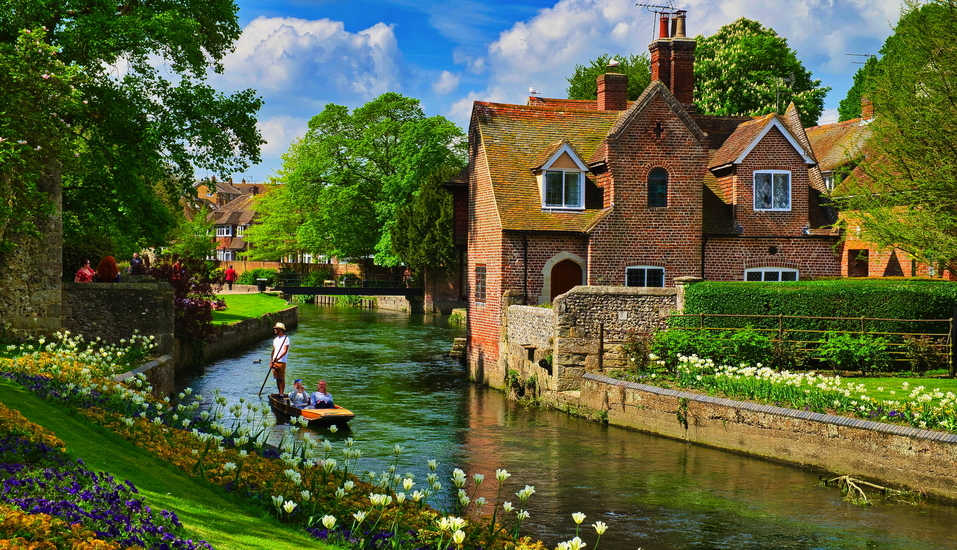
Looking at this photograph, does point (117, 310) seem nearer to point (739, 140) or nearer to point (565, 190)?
point (565, 190)

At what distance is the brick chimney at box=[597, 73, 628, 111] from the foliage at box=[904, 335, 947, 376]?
14.4 meters

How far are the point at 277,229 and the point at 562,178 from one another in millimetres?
61172

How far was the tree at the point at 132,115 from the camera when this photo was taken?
71.2 feet

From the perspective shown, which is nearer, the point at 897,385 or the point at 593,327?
the point at 897,385

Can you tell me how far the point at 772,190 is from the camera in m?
29.5

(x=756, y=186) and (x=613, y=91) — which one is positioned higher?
(x=613, y=91)

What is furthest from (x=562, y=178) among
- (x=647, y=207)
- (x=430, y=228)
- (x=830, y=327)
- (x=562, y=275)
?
(x=430, y=228)

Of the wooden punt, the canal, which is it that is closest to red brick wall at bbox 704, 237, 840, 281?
the canal

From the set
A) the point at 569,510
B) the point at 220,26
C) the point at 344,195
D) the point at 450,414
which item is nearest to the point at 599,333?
the point at 450,414

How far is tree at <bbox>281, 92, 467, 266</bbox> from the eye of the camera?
64312 millimetres

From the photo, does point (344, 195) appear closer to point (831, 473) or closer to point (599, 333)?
point (599, 333)

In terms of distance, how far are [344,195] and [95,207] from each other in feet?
136

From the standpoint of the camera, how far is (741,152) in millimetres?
29062

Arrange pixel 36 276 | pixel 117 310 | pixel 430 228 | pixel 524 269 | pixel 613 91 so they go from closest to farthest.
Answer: pixel 36 276
pixel 117 310
pixel 524 269
pixel 613 91
pixel 430 228
